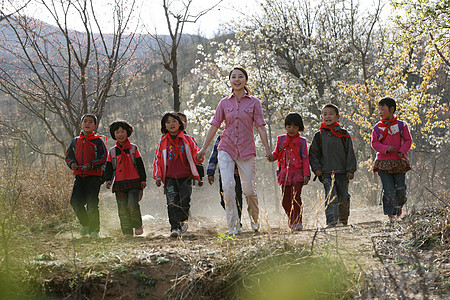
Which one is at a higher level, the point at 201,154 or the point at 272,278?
the point at 201,154

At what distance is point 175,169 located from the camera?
5.47 meters

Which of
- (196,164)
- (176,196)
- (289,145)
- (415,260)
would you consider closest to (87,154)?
(176,196)

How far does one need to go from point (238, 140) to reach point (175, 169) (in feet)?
3.46

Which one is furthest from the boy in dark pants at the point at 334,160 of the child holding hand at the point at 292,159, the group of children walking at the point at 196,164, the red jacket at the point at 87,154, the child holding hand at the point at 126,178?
the red jacket at the point at 87,154

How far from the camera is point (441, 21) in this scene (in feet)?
26.1

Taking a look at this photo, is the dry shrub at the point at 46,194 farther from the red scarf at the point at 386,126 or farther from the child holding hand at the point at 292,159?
the red scarf at the point at 386,126

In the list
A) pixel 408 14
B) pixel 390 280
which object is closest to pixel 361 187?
pixel 408 14

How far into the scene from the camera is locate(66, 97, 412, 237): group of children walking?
217 inches

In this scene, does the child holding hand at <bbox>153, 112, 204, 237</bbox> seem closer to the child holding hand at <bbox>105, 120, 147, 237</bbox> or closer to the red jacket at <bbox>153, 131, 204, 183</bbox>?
the red jacket at <bbox>153, 131, 204, 183</bbox>

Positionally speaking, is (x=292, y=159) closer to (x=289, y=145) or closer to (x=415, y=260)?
(x=289, y=145)

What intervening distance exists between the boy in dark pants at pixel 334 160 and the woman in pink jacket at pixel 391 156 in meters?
0.42

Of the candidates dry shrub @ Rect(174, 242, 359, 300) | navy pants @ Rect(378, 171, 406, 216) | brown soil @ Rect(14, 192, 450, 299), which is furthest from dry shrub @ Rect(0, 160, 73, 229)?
navy pants @ Rect(378, 171, 406, 216)

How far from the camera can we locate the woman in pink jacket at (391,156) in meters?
5.57

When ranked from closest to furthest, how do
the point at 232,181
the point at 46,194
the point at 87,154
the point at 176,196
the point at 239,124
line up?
1. the point at 232,181
2. the point at 239,124
3. the point at 176,196
4. the point at 87,154
5. the point at 46,194
